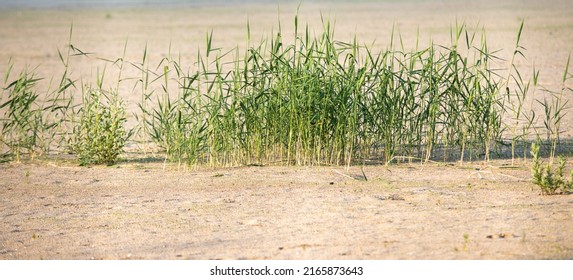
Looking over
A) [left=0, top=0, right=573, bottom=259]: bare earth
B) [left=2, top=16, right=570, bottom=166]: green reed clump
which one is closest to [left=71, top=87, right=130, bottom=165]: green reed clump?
[left=2, top=16, right=570, bottom=166]: green reed clump

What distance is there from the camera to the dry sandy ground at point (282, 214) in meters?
5.43

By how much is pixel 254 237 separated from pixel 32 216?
167 cm

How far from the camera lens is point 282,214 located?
20.6 ft

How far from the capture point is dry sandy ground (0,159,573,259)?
5434 mm

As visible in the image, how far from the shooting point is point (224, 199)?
266 inches

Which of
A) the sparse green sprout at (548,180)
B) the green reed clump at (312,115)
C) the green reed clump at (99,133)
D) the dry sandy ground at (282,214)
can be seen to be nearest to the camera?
the dry sandy ground at (282,214)

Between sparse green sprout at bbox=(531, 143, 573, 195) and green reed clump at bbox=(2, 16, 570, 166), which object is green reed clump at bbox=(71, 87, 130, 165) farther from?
sparse green sprout at bbox=(531, 143, 573, 195)

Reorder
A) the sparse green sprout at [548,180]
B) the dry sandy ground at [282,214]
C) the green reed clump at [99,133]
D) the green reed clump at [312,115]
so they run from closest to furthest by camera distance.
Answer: the dry sandy ground at [282,214]
the sparse green sprout at [548,180]
the green reed clump at [312,115]
the green reed clump at [99,133]

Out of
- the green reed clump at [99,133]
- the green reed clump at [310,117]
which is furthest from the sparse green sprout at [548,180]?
the green reed clump at [99,133]

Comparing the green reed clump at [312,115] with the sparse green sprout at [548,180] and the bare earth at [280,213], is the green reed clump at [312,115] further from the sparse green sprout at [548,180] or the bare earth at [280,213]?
the sparse green sprout at [548,180]

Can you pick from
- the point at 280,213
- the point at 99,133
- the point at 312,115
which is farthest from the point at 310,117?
the point at 99,133

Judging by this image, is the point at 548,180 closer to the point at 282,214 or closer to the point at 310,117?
the point at 282,214

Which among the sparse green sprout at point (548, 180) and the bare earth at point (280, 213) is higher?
the sparse green sprout at point (548, 180)
